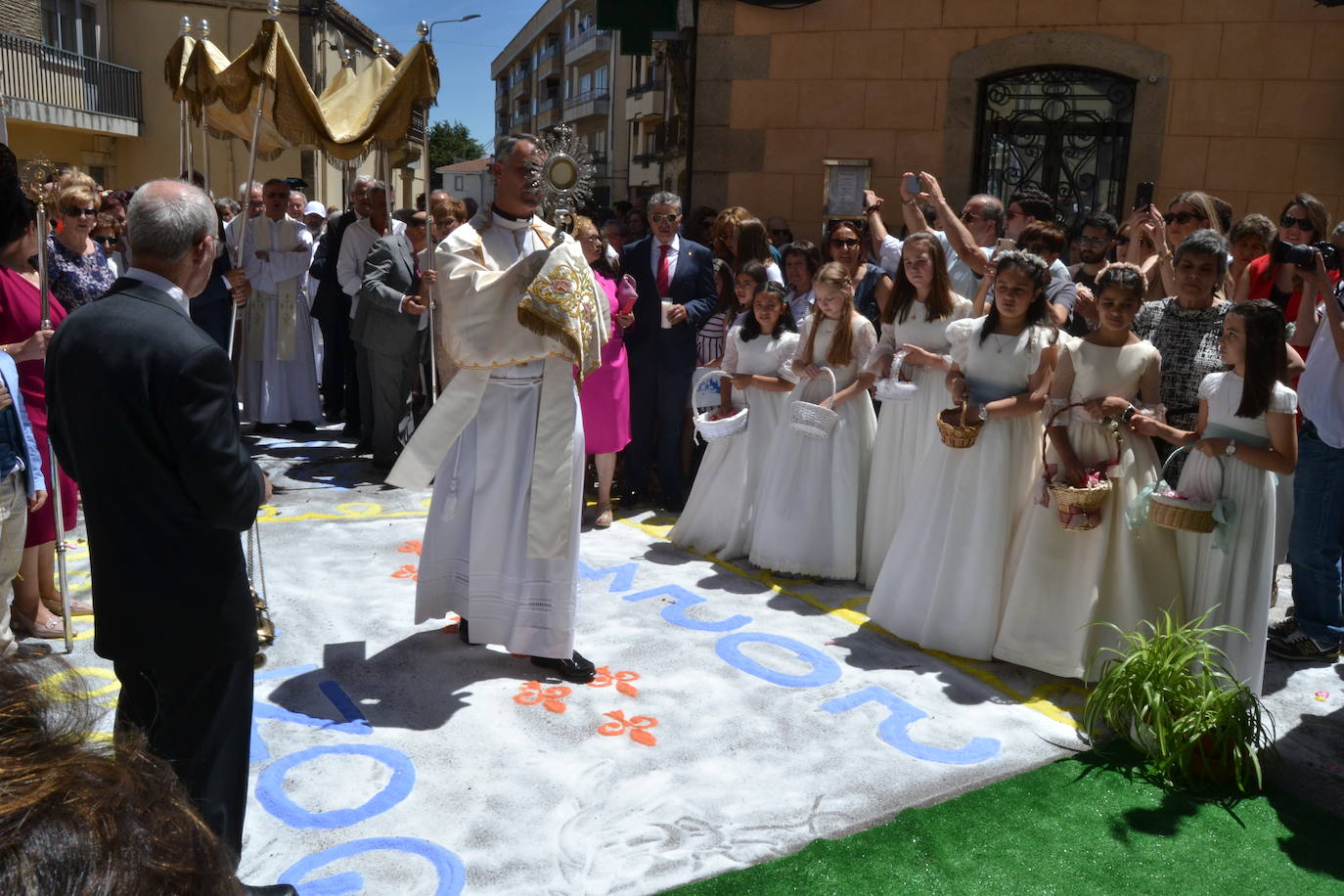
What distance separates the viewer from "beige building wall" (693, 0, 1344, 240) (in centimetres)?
929

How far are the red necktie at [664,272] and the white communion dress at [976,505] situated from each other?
8.96 ft

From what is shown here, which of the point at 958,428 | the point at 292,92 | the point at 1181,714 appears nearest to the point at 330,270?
the point at 292,92

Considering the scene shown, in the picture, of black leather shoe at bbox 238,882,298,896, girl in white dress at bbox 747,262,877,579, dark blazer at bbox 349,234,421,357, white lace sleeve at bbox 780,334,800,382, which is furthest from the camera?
dark blazer at bbox 349,234,421,357

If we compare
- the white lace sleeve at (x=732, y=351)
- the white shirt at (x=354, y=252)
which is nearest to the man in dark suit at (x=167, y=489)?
the white lace sleeve at (x=732, y=351)

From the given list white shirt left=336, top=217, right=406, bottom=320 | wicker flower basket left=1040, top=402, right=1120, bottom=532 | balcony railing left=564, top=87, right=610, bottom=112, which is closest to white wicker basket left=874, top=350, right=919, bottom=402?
wicker flower basket left=1040, top=402, right=1120, bottom=532

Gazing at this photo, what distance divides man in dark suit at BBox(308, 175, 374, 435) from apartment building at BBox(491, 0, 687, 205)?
26.9 metres

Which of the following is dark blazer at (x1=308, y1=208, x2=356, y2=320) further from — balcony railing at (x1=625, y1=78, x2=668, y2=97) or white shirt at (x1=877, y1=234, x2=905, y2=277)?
balcony railing at (x1=625, y1=78, x2=668, y2=97)

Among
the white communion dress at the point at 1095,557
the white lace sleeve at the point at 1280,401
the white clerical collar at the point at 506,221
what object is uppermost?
the white clerical collar at the point at 506,221

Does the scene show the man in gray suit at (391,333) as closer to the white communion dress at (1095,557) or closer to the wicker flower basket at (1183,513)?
the white communion dress at (1095,557)

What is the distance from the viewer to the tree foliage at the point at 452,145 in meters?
56.8

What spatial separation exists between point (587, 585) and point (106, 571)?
3.39 metres

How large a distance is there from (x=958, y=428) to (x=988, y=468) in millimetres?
242

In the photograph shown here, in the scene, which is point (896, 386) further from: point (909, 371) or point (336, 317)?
point (336, 317)

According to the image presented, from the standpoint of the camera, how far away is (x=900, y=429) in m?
6.08
